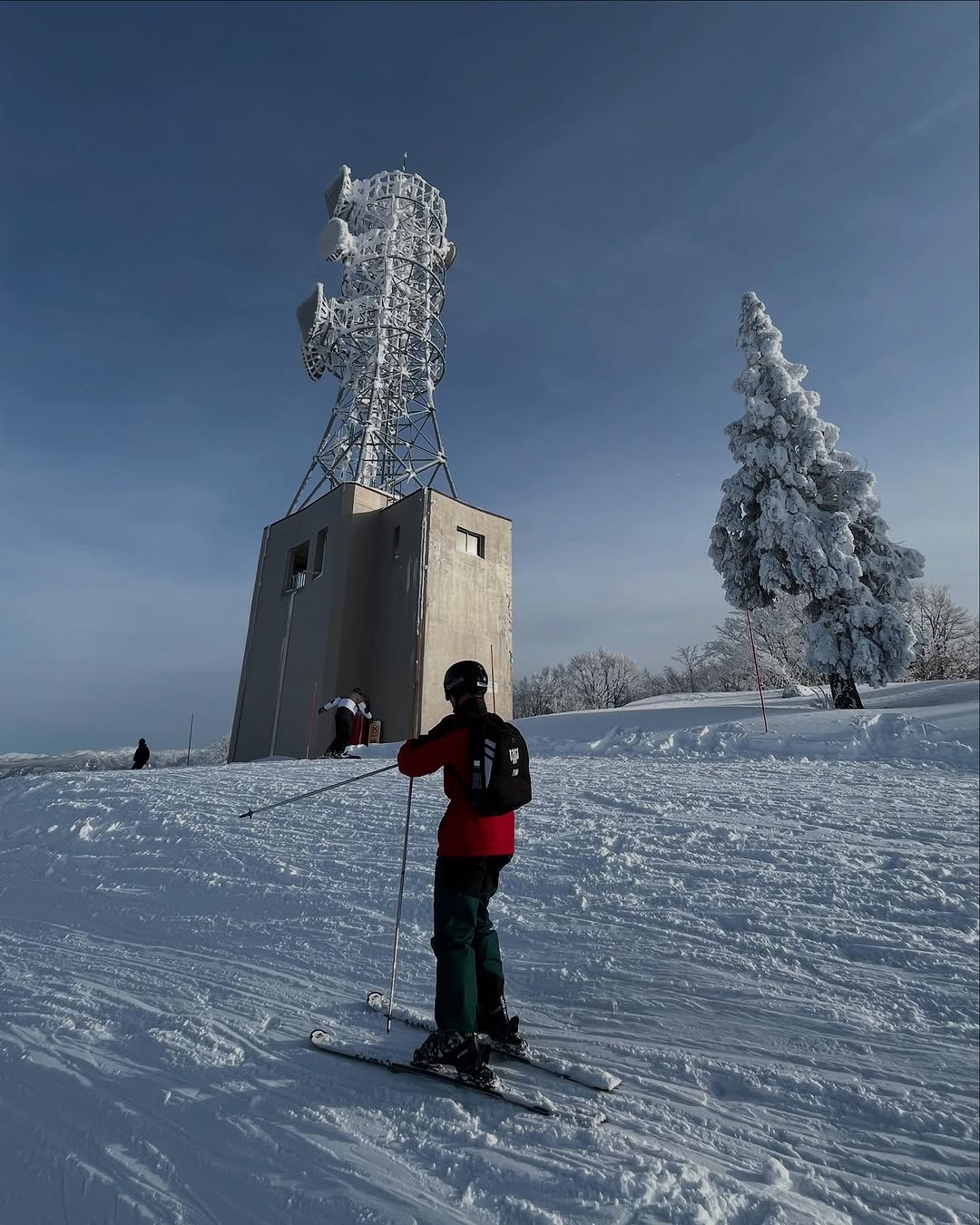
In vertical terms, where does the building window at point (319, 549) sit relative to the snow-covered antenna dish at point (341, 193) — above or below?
below

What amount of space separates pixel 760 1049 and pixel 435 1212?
74.1 inches

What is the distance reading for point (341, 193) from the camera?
97.6ft

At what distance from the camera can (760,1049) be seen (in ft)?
10.4

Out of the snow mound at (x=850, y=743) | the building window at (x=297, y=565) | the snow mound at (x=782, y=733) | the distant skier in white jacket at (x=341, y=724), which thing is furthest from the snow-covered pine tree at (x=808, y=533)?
the building window at (x=297, y=565)

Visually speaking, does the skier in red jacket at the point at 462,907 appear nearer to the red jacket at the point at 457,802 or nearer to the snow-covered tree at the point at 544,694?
the red jacket at the point at 457,802

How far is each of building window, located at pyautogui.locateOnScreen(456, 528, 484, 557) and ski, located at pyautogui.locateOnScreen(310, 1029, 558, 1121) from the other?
17674 millimetres

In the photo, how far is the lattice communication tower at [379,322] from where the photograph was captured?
80.2 feet

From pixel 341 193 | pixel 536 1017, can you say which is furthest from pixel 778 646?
pixel 536 1017

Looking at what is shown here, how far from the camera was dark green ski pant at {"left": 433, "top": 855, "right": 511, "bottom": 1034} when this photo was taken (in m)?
2.97

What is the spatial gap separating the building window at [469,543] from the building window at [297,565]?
5.16 m

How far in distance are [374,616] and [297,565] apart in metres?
4.21

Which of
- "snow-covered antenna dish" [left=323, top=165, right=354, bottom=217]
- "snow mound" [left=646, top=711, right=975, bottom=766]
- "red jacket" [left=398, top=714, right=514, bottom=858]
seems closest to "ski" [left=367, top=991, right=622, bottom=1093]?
"red jacket" [left=398, top=714, right=514, bottom=858]

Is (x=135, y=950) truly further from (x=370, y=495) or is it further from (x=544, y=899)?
(x=370, y=495)

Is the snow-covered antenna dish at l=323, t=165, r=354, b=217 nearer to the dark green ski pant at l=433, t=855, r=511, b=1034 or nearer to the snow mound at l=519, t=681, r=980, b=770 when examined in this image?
the snow mound at l=519, t=681, r=980, b=770
